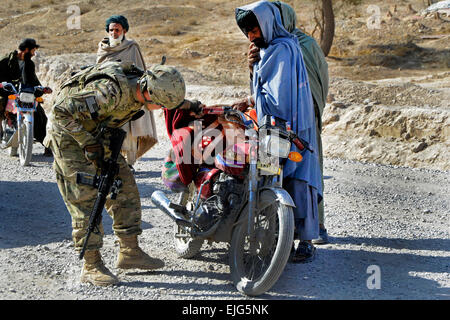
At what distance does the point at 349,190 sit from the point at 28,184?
382 cm

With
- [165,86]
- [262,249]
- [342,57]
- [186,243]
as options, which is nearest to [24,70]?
[186,243]

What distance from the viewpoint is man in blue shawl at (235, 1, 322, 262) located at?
436 cm

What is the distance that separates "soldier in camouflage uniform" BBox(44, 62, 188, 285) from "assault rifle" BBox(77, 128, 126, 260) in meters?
0.05

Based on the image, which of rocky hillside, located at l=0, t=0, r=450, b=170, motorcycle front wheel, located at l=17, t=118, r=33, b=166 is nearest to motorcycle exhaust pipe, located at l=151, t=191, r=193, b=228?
motorcycle front wheel, located at l=17, t=118, r=33, b=166

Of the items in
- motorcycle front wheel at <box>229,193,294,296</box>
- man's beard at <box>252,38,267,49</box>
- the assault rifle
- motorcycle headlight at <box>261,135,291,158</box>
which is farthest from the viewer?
man's beard at <box>252,38,267,49</box>

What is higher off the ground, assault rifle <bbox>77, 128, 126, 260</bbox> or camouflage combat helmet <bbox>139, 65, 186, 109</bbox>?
camouflage combat helmet <bbox>139, 65, 186, 109</bbox>

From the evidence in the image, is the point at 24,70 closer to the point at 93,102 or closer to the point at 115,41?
the point at 115,41

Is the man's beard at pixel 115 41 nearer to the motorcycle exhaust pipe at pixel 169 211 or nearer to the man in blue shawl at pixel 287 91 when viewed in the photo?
the man in blue shawl at pixel 287 91

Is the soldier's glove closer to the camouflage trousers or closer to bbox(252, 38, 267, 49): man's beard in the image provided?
the camouflage trousers

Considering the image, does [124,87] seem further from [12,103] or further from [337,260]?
[12,103]

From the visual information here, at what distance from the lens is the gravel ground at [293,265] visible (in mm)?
4094

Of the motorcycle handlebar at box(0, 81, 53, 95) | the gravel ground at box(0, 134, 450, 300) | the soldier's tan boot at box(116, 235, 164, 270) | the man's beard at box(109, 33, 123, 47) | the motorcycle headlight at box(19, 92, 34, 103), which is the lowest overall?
the gravel ground at box(0, 134, 450, 300)

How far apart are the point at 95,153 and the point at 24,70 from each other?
541 cm

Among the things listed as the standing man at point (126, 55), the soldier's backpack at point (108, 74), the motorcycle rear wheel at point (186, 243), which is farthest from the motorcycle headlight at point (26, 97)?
the soldier's backpack at point (108, 74)
